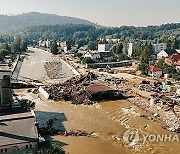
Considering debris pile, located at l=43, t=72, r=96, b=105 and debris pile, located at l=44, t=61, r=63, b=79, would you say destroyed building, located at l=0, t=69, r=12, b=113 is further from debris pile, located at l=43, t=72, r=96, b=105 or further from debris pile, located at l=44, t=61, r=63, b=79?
debris pile, located at l=44, t=61, r=63, b=79

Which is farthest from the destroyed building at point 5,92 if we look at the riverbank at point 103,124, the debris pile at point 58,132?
the debris pile at point 58,132

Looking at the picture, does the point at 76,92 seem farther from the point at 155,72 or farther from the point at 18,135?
the point at 155,72

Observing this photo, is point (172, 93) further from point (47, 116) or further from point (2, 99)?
point (2, 99)

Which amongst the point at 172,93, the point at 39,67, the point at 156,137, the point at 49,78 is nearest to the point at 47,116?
the point at 156,137

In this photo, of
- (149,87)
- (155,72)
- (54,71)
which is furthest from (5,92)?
(54,71)

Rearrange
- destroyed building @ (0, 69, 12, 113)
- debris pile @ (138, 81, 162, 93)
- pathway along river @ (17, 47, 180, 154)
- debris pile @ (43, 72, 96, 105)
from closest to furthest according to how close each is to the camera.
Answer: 1. pathway along river @ (17, 47, 180, 154)
2. destroyed building @ (0, 69, 12, 113)
3. debris pile @ (43, 72, 96, 105)
4. debris pile @ (138, 81, 162, 93)

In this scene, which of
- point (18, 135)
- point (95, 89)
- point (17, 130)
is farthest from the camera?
point (95, 89)

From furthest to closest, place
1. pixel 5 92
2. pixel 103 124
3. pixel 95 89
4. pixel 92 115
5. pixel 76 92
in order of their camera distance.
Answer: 1. pixel 76 92
2. pixel 95 89
3. pixel 92 115
4. pixel 5 92
5. pixel 103 124

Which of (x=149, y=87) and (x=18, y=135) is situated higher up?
(x=18, y=135)

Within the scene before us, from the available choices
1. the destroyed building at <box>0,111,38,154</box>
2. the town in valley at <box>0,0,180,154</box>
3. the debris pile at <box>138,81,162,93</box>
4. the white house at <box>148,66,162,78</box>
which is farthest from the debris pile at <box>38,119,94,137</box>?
the white house at <box>148,66,162,78</box>
